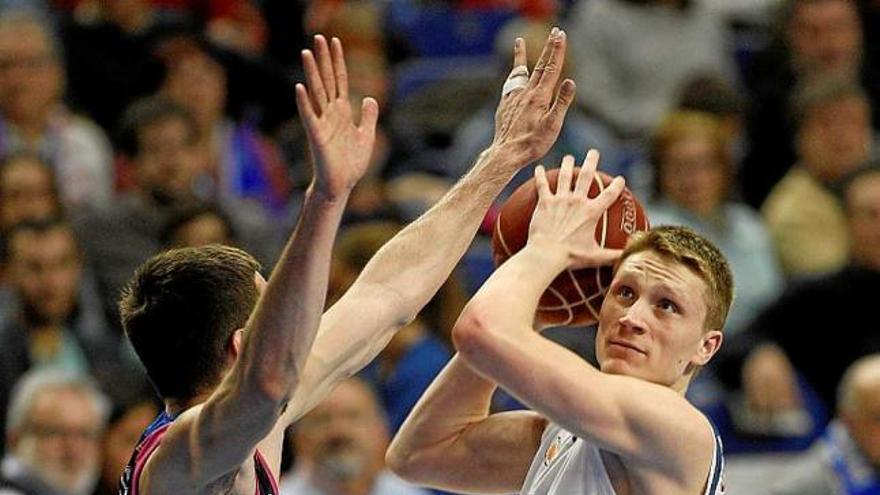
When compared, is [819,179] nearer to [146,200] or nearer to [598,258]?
[146,200]

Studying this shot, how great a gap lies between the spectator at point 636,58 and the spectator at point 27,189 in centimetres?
327

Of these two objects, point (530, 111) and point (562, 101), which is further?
point (530, 111)

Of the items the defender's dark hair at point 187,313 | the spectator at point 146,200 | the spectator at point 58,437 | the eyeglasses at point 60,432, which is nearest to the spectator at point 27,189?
the spectator at point 146,200

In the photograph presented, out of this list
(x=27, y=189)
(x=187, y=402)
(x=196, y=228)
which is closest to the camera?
(x=187, y=402)

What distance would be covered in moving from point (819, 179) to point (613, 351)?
5756 mm

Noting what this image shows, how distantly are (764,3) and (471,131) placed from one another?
3.06 m

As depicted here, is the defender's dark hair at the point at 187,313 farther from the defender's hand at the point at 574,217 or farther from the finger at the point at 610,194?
the finger at the point at 610,194

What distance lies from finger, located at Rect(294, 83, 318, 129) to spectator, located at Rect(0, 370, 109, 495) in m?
3.77

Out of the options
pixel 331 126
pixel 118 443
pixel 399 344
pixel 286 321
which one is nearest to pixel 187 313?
pixel 286 321

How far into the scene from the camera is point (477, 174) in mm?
5227

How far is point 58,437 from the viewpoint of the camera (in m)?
7.84

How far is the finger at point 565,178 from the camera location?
4973 millimetres

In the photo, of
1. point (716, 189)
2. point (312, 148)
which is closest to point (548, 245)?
point (312, 148)

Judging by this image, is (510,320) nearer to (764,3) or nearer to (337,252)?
(337,252)
